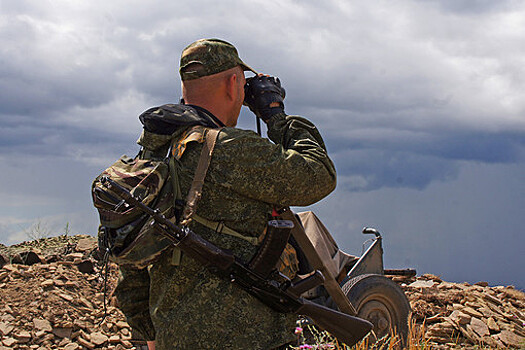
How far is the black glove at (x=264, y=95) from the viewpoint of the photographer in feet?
11.4

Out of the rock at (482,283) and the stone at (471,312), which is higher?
the rock at (482,283)

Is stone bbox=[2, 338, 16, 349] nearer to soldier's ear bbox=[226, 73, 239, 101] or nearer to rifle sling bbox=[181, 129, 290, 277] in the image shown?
rifle sling bbox=[181, 129, 290, 277]

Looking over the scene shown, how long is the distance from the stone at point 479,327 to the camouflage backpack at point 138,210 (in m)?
6.57

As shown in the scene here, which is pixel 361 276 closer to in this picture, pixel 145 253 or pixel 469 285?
pixel 145 253

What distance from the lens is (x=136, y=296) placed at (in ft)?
11.1

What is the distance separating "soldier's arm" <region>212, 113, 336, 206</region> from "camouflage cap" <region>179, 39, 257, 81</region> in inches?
19.6

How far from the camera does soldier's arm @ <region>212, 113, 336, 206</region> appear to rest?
9.57 feet

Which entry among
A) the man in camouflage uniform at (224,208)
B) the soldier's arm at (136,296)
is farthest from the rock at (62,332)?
the man in camouflage uniform at (224,208)

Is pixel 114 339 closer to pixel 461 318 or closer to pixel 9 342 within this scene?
pixel 9 342

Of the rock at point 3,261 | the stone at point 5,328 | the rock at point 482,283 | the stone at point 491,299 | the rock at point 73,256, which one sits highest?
the rock at point 482,283

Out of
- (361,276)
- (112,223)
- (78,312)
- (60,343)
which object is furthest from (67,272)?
(112,223)

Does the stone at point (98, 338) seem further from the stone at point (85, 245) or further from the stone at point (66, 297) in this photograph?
the stone at point (85, 245)

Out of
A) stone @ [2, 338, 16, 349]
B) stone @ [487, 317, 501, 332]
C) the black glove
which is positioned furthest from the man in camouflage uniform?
stone @ [487, 317, 501, 332]

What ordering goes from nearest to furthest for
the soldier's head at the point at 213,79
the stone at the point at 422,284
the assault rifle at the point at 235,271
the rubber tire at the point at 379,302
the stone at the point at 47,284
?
the assault rifle at the point at 235,271, the soldier's head at the point at 213,79, the rubber tire at the point at 379,302, the stone at the point at 47,284, the stone at the point at 422,284
